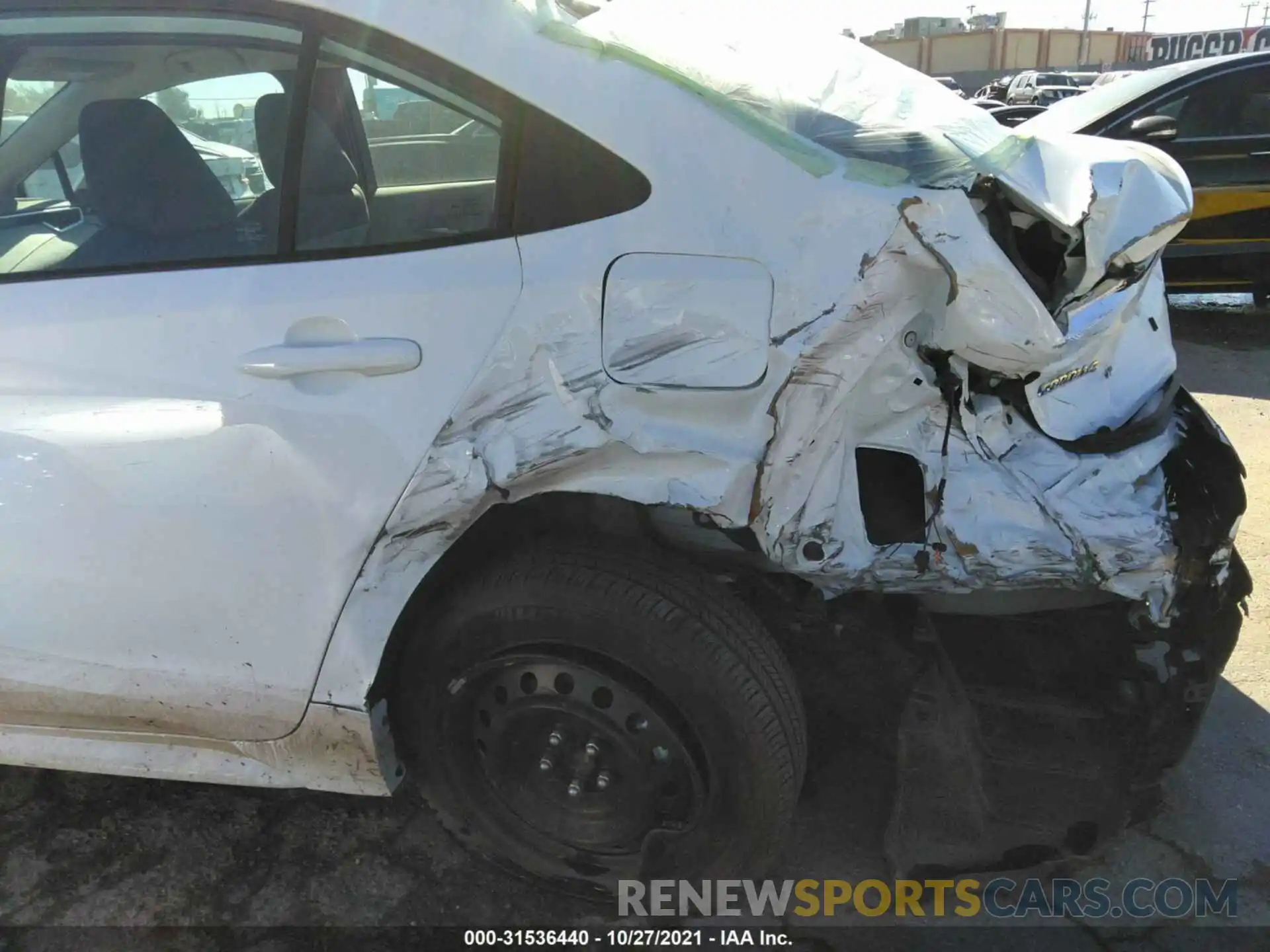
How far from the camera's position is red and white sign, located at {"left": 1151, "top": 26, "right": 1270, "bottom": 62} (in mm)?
38250

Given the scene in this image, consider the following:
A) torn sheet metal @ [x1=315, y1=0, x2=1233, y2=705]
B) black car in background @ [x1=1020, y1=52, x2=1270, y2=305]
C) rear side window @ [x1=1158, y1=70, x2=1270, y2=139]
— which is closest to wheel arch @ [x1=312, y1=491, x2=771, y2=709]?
torn sheet metal @ [x1=315, y1=0, x2=1233, y2=705]

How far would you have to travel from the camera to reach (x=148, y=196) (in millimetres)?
1929

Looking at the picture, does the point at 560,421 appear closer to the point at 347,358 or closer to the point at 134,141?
the point at 347,358

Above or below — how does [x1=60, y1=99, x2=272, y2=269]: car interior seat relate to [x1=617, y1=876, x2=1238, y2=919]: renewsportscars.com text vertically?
above

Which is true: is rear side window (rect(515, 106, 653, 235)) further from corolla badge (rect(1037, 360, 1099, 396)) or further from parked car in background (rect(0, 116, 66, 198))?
parked car in background (rect(0, 116, 66, 198))

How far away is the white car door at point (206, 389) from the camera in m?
1.74

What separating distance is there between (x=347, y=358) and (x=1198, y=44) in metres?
52.6

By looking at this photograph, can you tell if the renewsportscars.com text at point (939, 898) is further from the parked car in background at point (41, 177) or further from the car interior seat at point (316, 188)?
the parked car in background at point (41, 177)

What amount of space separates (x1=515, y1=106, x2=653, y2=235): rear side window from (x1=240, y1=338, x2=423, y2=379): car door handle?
32cm

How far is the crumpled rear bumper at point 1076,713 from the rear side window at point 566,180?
4.10 feet

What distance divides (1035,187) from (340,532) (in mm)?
1558

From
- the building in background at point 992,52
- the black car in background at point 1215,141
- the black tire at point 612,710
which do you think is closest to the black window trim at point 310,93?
the black tire at point 612,710

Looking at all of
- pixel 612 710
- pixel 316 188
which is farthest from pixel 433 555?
pixel 316 188

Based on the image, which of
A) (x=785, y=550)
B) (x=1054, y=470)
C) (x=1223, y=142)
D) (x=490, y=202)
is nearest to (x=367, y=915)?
(x=785, y=550)
